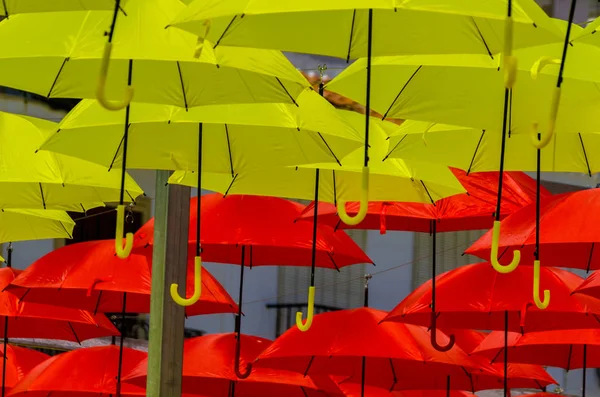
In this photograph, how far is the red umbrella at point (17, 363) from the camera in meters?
9.39

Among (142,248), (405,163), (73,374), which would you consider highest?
(405,163)

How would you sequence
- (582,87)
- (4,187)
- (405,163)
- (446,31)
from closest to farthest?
(446,31), (582,87), (405,163), (4,187)

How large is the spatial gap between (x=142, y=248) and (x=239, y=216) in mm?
645

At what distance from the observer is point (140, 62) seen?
204 inches

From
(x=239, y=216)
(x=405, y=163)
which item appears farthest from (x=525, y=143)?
(x=239, y=216)

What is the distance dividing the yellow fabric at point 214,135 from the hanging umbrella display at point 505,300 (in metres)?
1.93

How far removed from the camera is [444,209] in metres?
7.97

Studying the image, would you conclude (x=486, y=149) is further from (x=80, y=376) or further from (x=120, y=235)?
(x=80, y=376)

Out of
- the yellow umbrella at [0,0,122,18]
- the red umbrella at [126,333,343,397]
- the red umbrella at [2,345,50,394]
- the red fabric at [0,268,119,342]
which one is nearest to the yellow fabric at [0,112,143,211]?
the red umbrella at [126,333,343,397]

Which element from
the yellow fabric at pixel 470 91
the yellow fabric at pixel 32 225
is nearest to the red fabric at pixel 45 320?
the yellow fabric at pixel 32 225

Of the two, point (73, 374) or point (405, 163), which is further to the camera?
point (73, 374)

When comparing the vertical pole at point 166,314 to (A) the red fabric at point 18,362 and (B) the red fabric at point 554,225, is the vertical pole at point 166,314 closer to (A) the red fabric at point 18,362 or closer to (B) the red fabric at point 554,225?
(B) the red fabric at point 554,225

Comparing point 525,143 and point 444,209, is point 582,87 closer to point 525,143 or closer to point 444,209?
point 525,143

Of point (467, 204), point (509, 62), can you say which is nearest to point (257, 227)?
point (467, 204)
